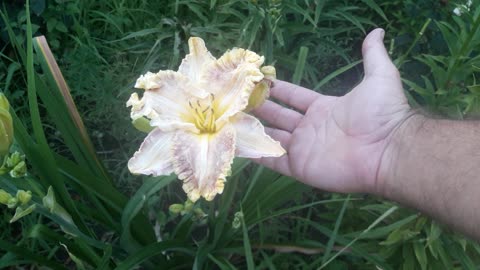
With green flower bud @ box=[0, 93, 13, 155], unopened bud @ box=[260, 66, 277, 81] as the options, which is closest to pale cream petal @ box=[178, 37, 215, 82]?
unopened bud @ box=[260, 66, 277, 81]

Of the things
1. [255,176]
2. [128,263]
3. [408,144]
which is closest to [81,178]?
[128,263]

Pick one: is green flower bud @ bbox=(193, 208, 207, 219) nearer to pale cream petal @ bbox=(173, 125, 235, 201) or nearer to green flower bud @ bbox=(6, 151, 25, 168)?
pale cream petal @ bbox=(173, 125, 235, 201)

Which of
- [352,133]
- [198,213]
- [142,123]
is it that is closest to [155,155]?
[142,123]

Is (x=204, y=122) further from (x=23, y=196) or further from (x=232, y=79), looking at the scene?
(x=23, y=196)

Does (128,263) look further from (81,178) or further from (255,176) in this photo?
(255,176)

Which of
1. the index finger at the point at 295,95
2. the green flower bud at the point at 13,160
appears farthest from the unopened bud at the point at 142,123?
the index finger at the point at 295,95
